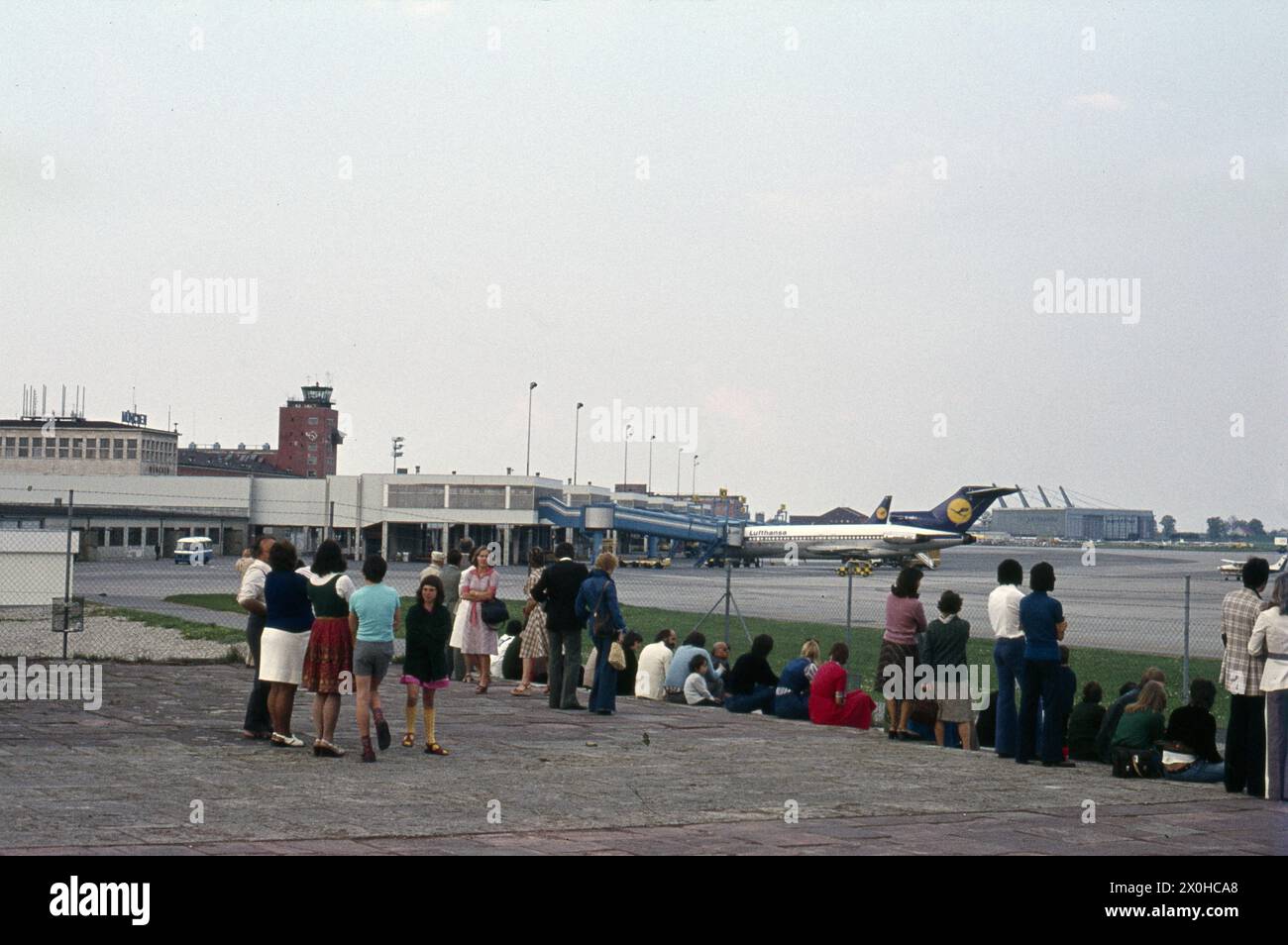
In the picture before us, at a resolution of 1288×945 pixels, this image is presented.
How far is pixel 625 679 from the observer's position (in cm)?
1881

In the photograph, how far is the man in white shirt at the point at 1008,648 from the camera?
13109mm

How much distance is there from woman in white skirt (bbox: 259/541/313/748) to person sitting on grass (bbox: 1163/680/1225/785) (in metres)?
7.40

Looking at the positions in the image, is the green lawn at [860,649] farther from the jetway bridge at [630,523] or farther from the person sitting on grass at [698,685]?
the jetway bridge at [630,523]

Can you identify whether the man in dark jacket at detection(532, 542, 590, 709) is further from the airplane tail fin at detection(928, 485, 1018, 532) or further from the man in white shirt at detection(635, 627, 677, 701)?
the airplane tail fin at detection(928, 485, 1018, 532)

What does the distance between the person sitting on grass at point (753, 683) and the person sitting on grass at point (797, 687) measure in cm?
14

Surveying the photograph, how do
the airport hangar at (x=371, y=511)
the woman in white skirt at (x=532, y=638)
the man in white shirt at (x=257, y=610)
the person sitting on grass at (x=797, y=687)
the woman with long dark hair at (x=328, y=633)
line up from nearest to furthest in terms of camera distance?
the woman with long dark hair at (x=328, y=633)
the man in white shirt at (x=257, y=610)
the person sitting on grass at (x=797, y=687)
the woman in white skirt at (x=532, y=638)
the airport hangar at (x=371, y=511)

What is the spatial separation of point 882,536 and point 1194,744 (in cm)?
8389

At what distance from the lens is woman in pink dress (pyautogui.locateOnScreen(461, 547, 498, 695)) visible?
1764 cm

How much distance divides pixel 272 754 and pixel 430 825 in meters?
3.74

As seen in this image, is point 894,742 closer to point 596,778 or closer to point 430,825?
point 596,778

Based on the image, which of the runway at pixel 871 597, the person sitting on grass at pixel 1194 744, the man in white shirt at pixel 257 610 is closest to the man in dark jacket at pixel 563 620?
the man in white shirt at pixel 257 610

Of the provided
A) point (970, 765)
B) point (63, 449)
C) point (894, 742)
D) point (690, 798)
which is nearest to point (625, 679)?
point (894, 742)
